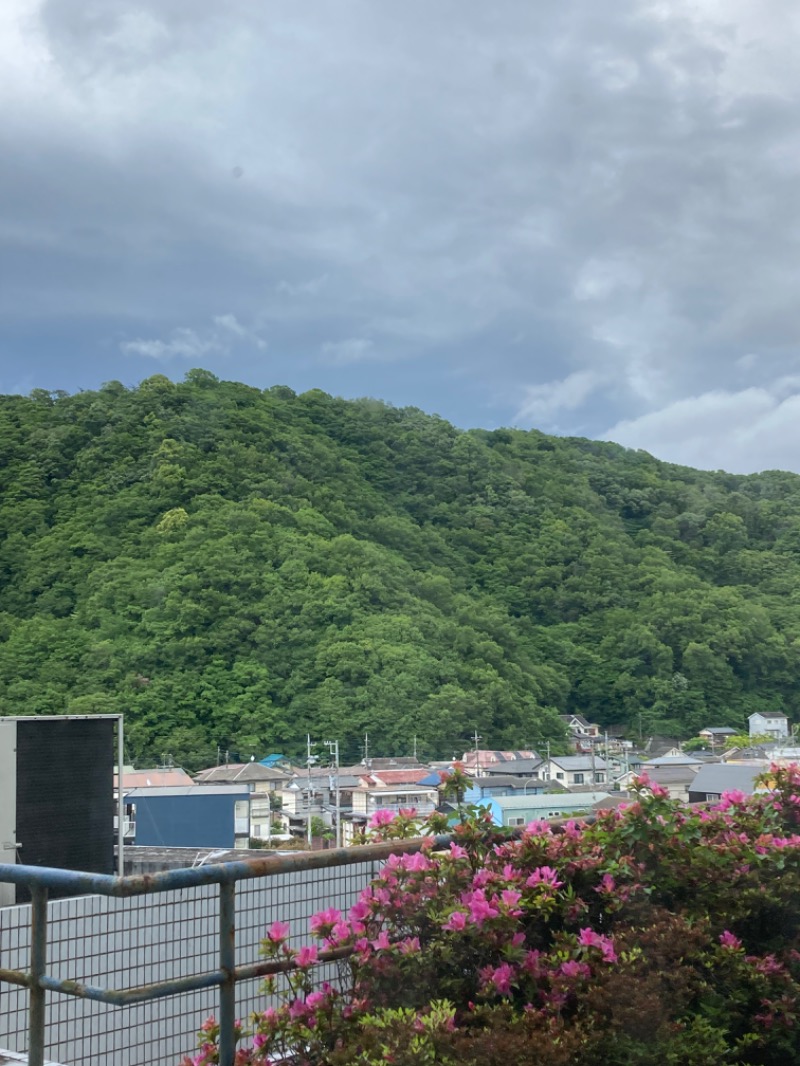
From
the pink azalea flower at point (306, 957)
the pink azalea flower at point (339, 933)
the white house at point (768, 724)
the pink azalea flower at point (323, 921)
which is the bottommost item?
the white house at point (768, 724)

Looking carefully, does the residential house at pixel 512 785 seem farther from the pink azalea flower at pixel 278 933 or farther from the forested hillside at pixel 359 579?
the pink azalea flower at pixel 278 933

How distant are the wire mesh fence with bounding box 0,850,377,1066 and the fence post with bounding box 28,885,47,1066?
0.08 meters

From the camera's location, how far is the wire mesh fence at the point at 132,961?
188 cm

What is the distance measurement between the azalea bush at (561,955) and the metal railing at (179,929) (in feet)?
0.27

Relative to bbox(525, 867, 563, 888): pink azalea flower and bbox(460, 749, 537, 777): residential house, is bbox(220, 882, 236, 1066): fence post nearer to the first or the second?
bbox(525, 867, 563, 888): pink azalea flower

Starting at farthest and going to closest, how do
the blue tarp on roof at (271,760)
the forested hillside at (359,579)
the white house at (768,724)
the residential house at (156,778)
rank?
the white house at (768,724), the forested hillside at (359,579), the blue tarp on roof at (271,760), the residential house at (156,778)

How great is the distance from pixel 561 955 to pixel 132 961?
813 millimetres

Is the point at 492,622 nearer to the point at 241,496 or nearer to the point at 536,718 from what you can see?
the point at 536,718

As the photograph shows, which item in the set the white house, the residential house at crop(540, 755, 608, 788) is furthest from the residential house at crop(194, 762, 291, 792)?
the white house

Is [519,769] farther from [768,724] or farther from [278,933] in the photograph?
[278,933]

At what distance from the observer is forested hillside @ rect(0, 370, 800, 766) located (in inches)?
1580

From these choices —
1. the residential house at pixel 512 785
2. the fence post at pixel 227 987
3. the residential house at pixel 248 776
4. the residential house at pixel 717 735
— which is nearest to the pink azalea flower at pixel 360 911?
the fence post at pixel 227 987

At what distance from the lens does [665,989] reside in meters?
1.90

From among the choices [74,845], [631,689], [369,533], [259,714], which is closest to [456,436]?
[369,533]
